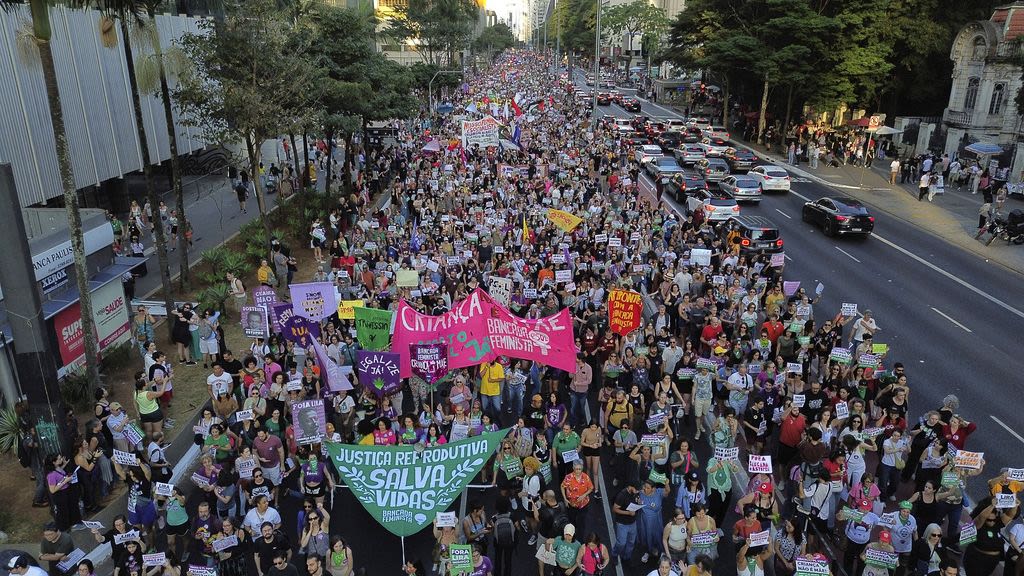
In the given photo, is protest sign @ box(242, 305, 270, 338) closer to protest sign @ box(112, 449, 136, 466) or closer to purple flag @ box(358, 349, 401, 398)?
purple flag @ box(358, 349, 401, 398)

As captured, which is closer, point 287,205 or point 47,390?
point 47,390

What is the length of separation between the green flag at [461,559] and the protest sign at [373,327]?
5914 mm

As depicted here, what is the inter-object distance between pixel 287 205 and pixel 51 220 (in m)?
14.2

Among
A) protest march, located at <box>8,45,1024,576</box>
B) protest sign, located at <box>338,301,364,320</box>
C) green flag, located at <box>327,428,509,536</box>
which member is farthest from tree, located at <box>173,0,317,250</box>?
green flag, located at <box>327,428,509,536</box>

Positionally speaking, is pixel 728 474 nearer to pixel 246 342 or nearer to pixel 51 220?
pixel 246 342

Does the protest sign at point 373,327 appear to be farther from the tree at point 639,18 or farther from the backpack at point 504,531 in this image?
the tree at point 639,18

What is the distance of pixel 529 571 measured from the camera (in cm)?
995

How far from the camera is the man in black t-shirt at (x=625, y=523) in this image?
9500mm

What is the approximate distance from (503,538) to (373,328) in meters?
5.72

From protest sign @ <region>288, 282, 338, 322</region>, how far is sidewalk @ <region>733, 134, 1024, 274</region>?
22.5 meters

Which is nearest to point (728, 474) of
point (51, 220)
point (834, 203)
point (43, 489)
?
point (43, 489)

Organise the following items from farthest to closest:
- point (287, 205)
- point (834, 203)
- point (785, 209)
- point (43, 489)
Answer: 1. point (785, 209)
2. point (287, 205)
3. point (834, 203)
4. point (43, 489)

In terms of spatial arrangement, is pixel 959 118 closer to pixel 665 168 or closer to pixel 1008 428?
pixel 665 168

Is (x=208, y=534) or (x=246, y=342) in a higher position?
(x=208, y=534)
